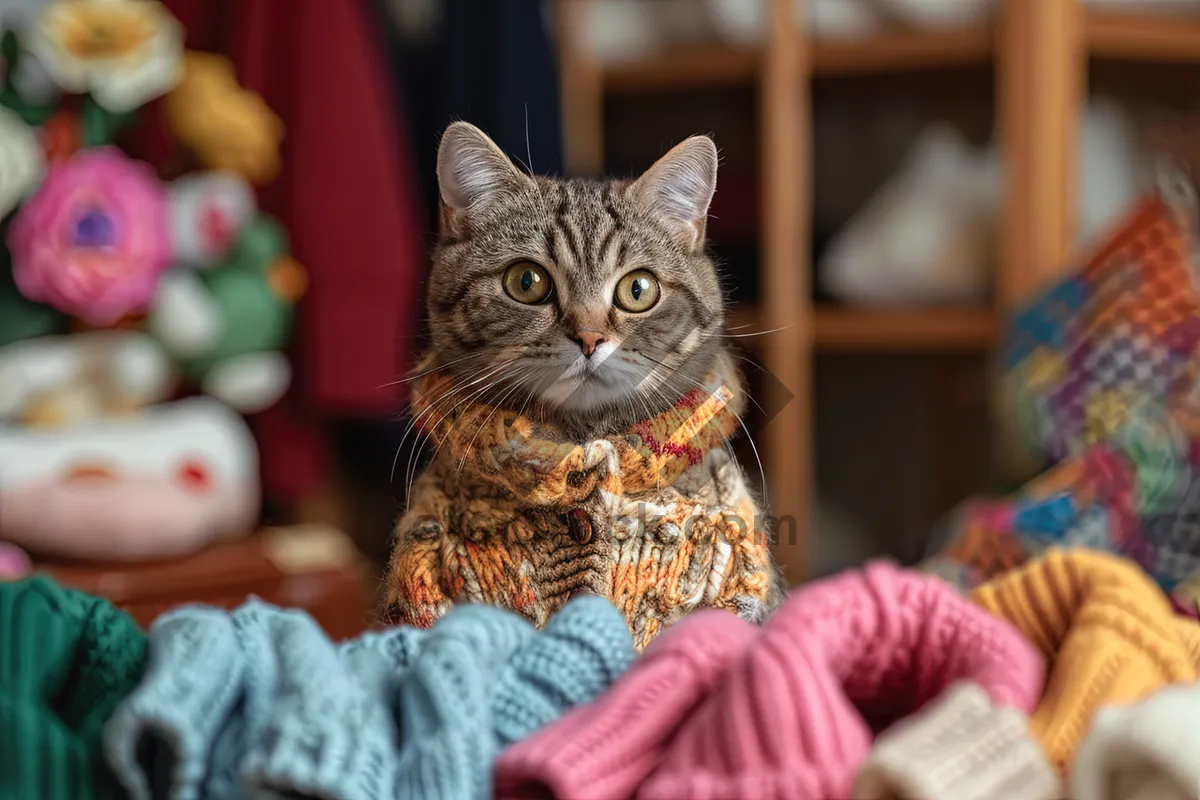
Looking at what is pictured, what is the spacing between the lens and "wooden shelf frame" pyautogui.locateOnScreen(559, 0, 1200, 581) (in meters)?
1.48

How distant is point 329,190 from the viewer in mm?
1398

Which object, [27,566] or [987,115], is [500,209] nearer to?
[27,566]

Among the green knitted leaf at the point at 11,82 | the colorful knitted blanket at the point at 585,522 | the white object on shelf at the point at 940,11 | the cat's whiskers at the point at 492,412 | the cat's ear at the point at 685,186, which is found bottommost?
the colorful knitted blanket at the point at 585,522

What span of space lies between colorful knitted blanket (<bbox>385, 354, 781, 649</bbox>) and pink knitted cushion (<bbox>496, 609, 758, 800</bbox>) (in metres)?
0.04

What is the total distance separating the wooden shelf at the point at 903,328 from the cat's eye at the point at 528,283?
3.55 ft

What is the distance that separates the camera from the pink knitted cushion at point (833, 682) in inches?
12.5

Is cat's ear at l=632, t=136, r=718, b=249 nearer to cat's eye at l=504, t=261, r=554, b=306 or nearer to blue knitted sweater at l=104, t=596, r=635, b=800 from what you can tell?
cat's eye at l=504, t=261, r=554, b=306

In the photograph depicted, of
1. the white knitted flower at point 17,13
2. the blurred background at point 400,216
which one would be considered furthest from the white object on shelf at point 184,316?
A: the white knitted flower at point 17,13

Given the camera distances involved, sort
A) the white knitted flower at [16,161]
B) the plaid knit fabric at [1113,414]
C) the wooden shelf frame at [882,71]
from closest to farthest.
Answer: the plaid knit fabric at [1113,414], the white knitted flower at [16,161], the wooden shelf frame at [882,71]

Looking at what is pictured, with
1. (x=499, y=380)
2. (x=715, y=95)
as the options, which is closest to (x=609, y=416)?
(x=499, y=380)

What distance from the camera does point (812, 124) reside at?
1751 mm

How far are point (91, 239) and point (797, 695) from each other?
101 cm

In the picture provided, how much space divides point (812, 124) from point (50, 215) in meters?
1.10

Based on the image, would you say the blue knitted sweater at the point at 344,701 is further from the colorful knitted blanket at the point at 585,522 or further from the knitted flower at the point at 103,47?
the knitted flower at the point at 103,47
